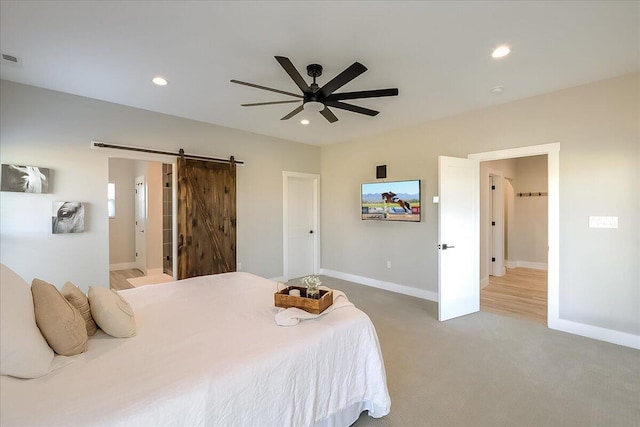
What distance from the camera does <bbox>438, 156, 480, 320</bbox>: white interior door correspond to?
359 cm

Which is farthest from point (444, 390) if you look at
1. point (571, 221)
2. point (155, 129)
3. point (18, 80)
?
point (18, 80)

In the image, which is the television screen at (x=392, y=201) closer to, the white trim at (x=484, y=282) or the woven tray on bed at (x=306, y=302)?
the white trim at (x=484, y=282)

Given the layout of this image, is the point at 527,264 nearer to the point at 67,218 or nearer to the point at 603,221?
the point at 603,221

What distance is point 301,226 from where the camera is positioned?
5836 mm

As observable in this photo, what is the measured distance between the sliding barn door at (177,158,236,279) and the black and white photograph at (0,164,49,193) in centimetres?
Answer: 139

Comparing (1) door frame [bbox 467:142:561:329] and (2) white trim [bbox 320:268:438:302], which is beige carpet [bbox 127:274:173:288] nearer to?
(2) white trim [bbox 320:268:438:302]

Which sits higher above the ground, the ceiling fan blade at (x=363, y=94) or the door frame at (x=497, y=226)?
the ceiling fan blade at (x=363, y=94)

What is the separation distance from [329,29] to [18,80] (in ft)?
10.7

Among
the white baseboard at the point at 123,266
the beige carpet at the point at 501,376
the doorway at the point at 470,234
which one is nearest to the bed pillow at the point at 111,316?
the beige carpet at the point at 501,376

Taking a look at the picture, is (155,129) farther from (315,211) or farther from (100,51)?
(315,211)

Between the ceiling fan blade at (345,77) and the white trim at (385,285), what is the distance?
11.0ft

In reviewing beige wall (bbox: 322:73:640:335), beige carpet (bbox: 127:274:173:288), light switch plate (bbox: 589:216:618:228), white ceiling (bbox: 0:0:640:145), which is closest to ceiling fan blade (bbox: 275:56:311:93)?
white ceiling (bbox: 0:0:640:145)

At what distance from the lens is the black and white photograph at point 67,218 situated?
316 cm

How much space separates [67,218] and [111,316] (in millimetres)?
2420
